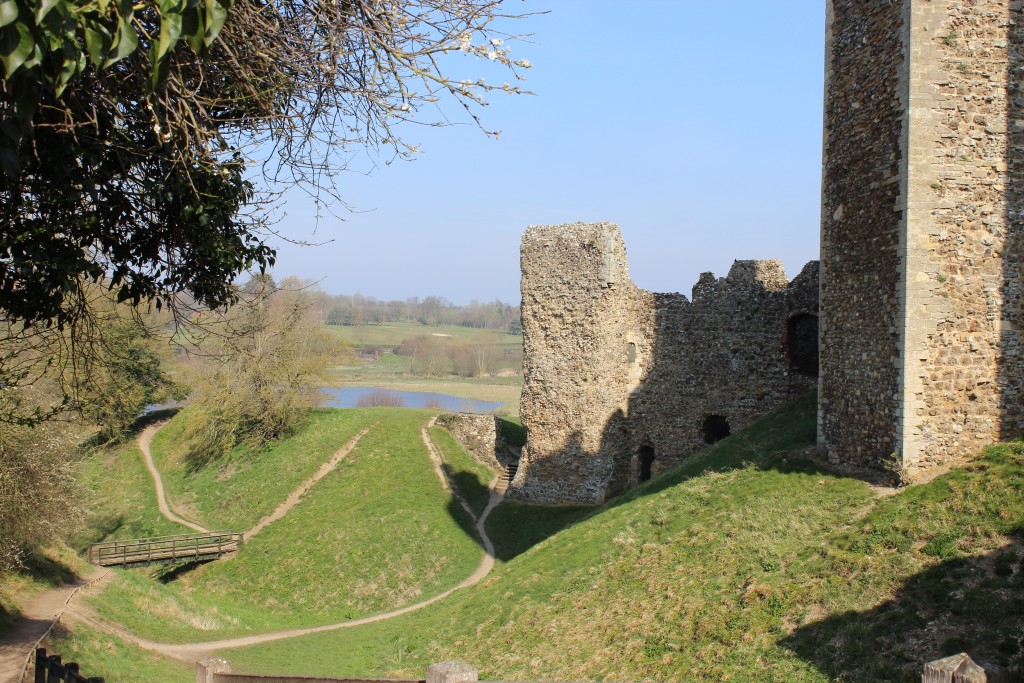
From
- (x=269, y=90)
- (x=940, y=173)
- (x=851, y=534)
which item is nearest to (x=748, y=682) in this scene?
(x=851, y=534)

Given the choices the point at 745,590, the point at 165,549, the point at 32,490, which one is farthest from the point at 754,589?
the point at 165,549

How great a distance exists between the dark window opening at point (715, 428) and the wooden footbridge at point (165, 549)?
14394 mm

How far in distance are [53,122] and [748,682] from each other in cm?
821

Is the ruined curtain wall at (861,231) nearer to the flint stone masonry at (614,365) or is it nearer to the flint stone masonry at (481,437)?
the flint stone masonry at (614,365)

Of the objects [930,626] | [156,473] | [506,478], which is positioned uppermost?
[930,626]

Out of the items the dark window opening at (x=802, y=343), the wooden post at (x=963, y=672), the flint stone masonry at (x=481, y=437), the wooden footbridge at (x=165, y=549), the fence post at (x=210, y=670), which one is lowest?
the wooden footbridge at (x=165, y=549)

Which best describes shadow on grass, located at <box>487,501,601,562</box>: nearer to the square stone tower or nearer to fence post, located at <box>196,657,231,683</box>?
the square stone tower

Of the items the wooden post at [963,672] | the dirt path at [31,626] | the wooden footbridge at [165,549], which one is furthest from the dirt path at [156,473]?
the wooden post at [963,672]

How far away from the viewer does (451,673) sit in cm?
512

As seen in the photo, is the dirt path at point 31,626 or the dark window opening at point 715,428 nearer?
the dirt path at point 31,626

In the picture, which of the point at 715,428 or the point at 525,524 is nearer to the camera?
the point at 525,524

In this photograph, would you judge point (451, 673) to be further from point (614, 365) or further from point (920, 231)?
point (614, 365)

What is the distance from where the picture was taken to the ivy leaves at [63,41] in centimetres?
338

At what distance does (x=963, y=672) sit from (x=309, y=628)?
17665 millimetres
